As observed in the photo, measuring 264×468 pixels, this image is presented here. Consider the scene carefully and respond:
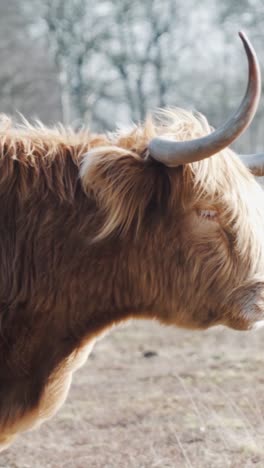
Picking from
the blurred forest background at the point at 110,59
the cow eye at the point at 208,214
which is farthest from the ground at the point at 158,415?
the blurred forest background at the point at 110,59

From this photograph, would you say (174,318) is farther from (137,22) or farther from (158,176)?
(137,22)

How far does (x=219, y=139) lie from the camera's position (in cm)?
343

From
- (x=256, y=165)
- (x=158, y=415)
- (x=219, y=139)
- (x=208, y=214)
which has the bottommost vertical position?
(x=158, y=415)

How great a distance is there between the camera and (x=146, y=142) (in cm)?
395

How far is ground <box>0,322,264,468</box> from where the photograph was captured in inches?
201

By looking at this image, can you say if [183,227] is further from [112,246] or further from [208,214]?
[112,246]

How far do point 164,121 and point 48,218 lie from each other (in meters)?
0.85

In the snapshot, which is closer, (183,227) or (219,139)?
(219,139)

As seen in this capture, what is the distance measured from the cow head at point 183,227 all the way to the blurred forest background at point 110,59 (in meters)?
Result: 16.3

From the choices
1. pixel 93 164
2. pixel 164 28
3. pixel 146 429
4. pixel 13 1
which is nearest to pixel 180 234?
pixel 93 164

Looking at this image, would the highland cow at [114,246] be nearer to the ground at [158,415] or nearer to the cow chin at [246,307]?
the cow chin at [246,307]

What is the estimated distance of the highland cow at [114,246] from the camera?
3.80 meters

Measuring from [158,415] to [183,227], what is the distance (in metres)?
2.64

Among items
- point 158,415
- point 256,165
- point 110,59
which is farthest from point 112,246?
point 110,59
